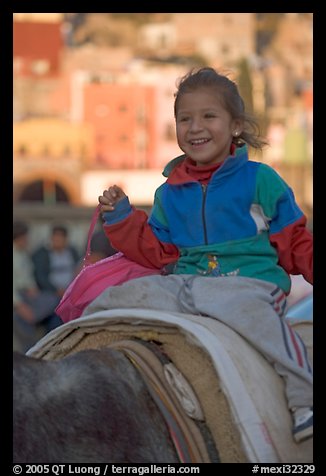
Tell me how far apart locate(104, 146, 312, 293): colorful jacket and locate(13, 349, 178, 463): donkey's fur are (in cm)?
53

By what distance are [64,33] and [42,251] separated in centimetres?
3341

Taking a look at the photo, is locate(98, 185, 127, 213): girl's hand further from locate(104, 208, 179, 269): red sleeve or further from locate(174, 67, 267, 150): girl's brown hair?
locate(174, 67, 267, 150): girl's brown hair

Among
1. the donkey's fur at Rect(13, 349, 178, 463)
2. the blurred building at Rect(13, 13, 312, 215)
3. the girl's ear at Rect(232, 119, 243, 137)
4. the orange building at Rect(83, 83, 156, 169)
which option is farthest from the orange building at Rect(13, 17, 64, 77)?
the donkey's fur at Rect(13, 349, 178, 463)

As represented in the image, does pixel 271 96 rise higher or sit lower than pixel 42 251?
higher

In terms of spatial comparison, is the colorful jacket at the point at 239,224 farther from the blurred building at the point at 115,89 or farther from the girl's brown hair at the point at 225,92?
the blurred building at the point at 115,89

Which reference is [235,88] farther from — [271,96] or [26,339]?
[271,96]

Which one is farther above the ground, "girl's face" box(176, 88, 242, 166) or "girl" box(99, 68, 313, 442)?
"girl's face" box(176, 88, 242, 166)

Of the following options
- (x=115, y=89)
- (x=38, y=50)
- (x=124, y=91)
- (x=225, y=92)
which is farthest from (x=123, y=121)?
(x=225, y=92)

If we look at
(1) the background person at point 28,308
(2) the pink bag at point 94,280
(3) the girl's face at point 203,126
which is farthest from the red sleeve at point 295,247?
(1) the background person at point 28,308

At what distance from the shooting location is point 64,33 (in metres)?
44.1

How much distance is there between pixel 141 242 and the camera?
13.3ft

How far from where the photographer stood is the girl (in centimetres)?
365

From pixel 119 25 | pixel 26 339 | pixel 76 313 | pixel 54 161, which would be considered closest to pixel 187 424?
pixel 76 313

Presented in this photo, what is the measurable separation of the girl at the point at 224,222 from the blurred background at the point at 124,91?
1181 inches
